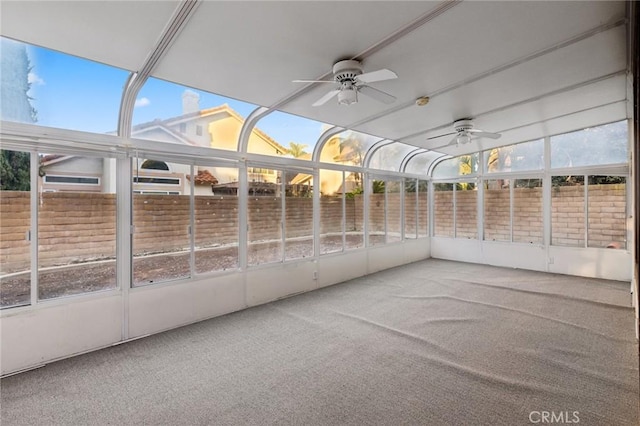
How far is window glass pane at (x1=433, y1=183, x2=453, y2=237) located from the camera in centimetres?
793

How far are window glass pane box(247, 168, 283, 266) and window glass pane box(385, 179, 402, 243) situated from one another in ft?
10.0

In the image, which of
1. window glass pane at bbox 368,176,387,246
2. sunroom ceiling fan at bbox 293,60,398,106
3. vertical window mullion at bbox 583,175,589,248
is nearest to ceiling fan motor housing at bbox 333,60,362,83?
sunroom ceiling fan at bbox 293,60,398,106

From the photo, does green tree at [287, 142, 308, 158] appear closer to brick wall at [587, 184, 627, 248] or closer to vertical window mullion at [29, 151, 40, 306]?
vertical window mullion at [29, 151, 40, 306]

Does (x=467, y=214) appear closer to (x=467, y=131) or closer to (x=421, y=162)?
(x=421, y=162)

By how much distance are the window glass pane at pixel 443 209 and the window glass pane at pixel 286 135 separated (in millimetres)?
4522

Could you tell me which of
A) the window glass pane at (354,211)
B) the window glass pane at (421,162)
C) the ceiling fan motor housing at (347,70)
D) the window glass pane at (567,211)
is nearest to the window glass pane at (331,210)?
the window glass pane at (354,211)

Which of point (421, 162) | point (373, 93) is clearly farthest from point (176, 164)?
point (421, 162)

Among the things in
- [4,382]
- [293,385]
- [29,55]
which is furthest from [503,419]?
[29,55]

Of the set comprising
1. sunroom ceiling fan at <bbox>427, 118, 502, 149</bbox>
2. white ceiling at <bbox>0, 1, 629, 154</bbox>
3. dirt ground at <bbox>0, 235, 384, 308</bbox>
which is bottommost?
dirt ground at <bbox>0, 235, 384, 308</bbox>

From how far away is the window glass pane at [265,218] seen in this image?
14.6ft

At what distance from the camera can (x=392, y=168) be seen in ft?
23.4

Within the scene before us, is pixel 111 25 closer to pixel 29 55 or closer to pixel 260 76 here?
pixel 29 55

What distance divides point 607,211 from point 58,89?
329 inches

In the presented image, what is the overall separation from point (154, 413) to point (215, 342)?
110cm
